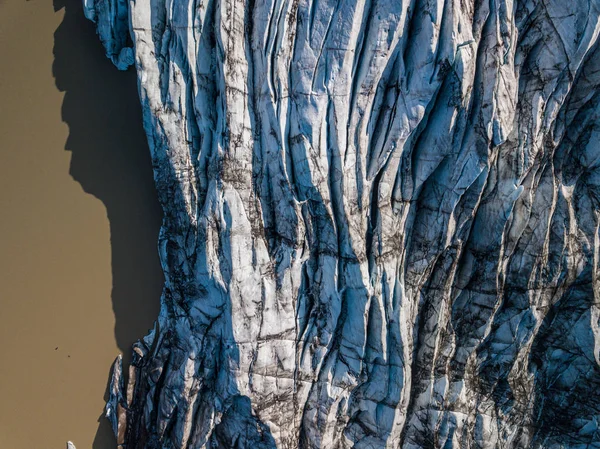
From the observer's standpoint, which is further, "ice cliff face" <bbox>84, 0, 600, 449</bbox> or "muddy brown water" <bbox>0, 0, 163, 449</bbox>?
"muddy brown water" <bbox>0, 0, 163, 449</bbox>

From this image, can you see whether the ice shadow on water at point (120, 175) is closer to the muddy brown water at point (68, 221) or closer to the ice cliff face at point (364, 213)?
→ the muddy brown water at point (68, 221)

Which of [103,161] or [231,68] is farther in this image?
[103,161]

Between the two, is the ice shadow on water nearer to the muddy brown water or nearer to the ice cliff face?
the muddy brown water

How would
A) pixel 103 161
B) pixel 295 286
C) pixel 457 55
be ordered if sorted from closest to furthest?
pixel 457 55 < pixel 295 286 < pixel 103 161

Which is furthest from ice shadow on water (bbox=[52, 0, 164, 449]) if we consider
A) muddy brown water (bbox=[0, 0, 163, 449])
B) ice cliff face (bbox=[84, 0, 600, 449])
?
ice cliff face (bbox=[84, 0, 600, 449])

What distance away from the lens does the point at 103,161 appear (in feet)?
11.0

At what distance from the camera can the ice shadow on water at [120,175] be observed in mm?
3338

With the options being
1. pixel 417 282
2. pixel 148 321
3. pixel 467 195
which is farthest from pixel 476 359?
pixel 148 321

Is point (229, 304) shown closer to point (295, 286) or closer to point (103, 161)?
point (295, 286)

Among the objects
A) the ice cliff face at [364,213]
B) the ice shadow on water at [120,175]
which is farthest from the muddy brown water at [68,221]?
the ice cliff face at [364,213]

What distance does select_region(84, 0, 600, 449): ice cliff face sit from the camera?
2982 millimetres

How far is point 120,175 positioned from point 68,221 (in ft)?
1.98

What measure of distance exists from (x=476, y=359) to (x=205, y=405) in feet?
7.65

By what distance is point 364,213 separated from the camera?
3064 millimetres
